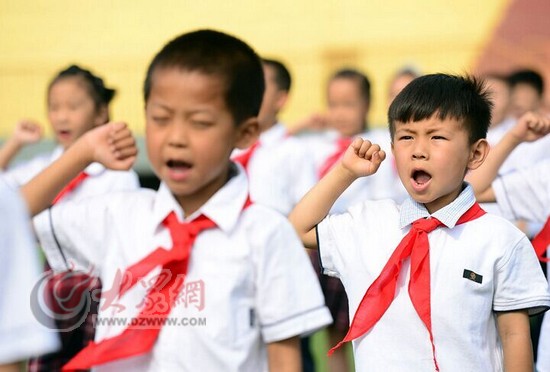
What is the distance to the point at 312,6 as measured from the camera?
14.2 m

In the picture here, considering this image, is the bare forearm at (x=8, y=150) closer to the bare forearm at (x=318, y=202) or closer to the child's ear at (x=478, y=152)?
the bare forearm at (x=318, y=202)

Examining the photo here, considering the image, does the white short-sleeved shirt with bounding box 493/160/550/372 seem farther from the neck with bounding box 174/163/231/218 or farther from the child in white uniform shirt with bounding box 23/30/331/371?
the neck with bounding box 174/163/231/218

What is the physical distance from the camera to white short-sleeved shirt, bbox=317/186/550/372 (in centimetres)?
301

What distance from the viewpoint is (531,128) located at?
151 inches

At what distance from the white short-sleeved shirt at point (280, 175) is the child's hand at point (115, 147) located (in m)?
2.50

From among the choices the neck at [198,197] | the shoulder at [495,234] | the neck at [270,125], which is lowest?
the shoulder at [495,234]

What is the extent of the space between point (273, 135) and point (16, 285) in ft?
12.7

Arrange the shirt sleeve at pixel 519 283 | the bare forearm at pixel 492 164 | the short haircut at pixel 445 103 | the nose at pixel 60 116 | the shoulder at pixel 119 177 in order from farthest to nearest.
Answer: the nose at pixel 60 116
the shoulder at pixel 119 177
the bare forearm at pixel 492 164
the short haircut at pixel 445 103
the shirt sleeve at pixel 519 283

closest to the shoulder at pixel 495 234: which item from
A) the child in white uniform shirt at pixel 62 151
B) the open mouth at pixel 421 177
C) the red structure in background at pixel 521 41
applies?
the open mouth at pixel 421 177

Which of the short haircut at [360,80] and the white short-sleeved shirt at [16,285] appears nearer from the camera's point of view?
the white short-sleeved shirt at [16,285]

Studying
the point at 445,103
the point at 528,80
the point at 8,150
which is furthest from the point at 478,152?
the point at 528,80

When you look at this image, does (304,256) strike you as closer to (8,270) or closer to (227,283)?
(227,283)

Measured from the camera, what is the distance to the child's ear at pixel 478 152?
323 centimetres

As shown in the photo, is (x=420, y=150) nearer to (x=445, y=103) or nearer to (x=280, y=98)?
(x=445, y=103)
